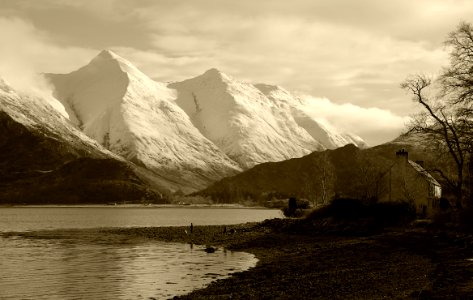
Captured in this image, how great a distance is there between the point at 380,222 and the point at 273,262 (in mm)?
27584

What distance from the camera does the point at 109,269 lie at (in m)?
57.2

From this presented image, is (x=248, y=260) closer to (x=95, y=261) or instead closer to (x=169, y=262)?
(x=169, y=262)

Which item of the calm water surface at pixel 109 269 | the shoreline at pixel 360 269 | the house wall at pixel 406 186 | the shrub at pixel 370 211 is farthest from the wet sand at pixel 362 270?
the house wall at pixel 406 186


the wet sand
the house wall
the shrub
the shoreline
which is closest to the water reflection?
the shoreline

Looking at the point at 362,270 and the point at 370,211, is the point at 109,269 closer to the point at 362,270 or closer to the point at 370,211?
the point at 362,270

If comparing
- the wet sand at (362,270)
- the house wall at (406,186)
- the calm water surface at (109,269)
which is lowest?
the calm water surface at (109,269)

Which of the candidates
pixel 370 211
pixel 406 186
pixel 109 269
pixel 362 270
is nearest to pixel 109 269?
pixel 109 269

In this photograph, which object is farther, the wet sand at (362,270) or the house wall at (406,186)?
the house wall at (406,186)

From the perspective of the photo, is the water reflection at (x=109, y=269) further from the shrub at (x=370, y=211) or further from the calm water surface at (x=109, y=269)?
the shrub at (x=370, y=211)

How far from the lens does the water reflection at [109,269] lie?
44.9 meters

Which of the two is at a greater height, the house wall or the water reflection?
the house wall

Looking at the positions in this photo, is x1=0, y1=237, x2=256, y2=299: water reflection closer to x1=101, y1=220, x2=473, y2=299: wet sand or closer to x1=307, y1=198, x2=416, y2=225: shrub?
x1=101, y1=220, x2=473, y2=299: wet sand

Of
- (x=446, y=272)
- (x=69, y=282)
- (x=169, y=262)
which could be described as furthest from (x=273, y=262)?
(x=446, y=272)

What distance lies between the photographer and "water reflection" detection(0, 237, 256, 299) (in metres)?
44.9
